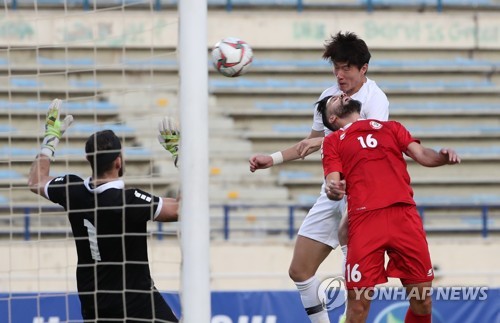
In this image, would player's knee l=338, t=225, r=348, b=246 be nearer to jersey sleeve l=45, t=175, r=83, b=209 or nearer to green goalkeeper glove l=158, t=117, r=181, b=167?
green goalkeeper glove l=158, t=117, r=181, b=167

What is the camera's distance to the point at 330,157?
5.85m

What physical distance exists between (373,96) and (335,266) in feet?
21.0

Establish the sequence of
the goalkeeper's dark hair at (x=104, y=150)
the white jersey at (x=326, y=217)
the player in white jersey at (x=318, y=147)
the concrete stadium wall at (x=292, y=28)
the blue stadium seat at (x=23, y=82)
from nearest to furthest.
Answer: the goalkeeper's dark hair at (x=104, y=150) < the player in white jersey at (x=318, y=147) < the white jersey at (x=326, y=217) < the blue stadium seat at (x=23, y=82) < the concrete stadium wall at (x=292, y=28)

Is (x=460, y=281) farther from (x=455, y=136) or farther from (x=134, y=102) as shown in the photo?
(x=134, y=102)

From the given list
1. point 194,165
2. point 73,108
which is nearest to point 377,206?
point 194,165

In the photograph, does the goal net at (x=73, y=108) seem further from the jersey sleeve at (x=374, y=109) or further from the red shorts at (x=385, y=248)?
the red shorts at (x=385, y=248)

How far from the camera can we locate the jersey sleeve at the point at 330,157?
5.83m

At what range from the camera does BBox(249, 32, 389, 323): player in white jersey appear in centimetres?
633

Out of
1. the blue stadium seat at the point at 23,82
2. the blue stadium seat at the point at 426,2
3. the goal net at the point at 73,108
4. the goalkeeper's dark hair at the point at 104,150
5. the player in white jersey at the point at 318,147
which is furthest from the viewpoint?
the blue stadium seat at the point at 426,2

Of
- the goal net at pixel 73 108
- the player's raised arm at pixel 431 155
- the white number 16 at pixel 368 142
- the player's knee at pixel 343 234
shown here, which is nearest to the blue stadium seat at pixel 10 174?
the goal net at pixel 73 108

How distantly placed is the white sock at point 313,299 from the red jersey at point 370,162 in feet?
2.96

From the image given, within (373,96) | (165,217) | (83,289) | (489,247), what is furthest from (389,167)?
(489,247)

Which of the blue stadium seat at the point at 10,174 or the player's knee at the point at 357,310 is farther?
the blue stadium seat at the point at 10,174

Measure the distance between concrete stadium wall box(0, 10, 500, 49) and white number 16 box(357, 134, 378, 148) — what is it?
8.40 m
